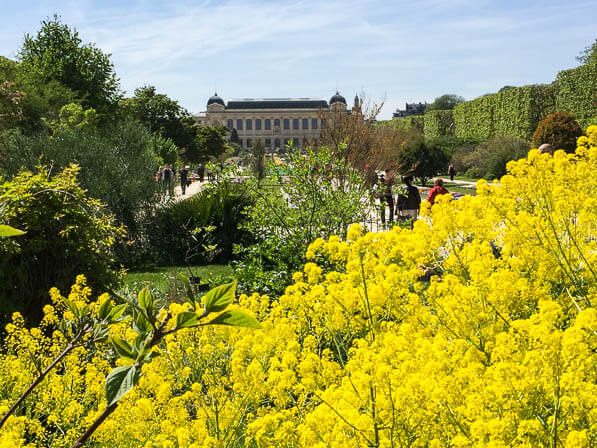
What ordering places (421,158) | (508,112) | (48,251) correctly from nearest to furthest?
(48,251)
(421,158)
(508,112)

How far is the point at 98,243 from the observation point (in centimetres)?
575

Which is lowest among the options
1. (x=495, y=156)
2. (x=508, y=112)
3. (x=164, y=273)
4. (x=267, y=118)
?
(x=164, y=273)

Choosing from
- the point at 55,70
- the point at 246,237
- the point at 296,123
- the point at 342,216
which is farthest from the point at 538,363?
the point at 296,123

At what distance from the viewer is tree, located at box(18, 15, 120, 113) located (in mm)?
30531

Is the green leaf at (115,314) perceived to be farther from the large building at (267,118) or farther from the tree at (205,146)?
the large building at (267,118)

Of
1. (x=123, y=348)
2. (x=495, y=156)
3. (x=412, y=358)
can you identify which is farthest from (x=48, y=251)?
(x=495, y=156)

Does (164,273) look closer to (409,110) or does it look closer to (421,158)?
(421,158)

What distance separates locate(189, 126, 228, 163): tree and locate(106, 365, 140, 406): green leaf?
56.1m

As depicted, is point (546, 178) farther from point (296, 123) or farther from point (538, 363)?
point (296, 123)

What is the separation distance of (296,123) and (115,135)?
13009 cm

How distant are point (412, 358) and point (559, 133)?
2371cm

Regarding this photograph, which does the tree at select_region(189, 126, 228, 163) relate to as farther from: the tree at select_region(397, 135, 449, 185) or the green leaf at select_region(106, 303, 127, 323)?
the green leaf at select_region(106, 303, 127, 323)

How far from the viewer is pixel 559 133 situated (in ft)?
76.7

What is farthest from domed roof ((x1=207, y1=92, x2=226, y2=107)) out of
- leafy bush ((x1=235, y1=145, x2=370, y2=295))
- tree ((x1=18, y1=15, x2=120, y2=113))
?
leafy bush ((x1=235, y1=145, x2=370, y2=295))
